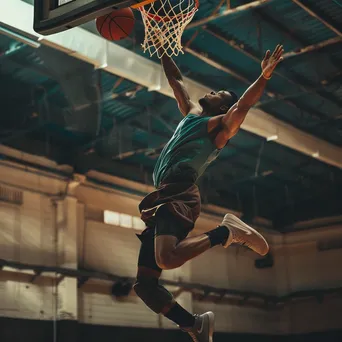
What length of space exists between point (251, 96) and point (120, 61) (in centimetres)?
629

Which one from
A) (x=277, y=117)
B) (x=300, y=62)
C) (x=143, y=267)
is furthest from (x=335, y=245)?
(x=143, y=267)

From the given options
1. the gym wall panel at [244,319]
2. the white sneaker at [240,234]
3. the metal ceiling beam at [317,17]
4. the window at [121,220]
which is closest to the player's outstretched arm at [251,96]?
the white sneaker at [240,234]

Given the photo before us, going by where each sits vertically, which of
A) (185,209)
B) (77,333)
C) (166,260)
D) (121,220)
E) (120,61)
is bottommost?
(166,260)

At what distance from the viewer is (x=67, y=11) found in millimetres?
5312

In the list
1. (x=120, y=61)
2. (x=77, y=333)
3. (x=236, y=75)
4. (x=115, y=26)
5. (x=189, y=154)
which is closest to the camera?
(x=189, y=154)

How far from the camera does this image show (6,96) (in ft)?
43.3

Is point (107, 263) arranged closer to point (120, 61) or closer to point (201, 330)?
point (120, 61)

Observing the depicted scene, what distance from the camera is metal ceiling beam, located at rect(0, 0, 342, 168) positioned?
32.3 feet

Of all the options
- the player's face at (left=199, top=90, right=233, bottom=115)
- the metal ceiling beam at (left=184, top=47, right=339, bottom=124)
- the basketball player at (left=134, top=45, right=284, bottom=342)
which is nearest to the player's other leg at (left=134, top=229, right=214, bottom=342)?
the basketball player at (left=134, top=45, right=284, bottom=342)

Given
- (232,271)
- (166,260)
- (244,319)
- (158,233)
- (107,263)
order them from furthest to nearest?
(232,271) < (244,319) < (107,263) < (158,233) < (166,260)

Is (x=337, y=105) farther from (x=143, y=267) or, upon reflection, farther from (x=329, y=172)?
(x=143, y=267)

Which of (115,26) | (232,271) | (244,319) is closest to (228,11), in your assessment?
(115,26)

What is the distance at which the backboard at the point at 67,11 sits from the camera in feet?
16.8

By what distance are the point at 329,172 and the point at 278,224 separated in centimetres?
339
